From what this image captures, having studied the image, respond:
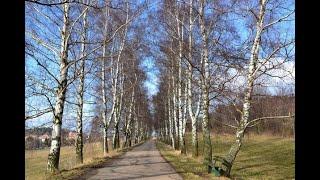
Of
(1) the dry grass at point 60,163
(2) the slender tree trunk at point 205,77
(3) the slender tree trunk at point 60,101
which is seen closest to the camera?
(3) the slender tree trunk at point 60,101

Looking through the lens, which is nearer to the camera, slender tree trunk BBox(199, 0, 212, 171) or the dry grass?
the dry grass

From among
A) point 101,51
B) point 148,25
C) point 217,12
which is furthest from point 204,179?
point 101,51

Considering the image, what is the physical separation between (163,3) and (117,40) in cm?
1256

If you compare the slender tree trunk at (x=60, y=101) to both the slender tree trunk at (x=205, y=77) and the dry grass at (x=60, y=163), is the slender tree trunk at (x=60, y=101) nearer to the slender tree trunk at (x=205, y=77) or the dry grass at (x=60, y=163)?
the dry grass at (x=60, y=163)

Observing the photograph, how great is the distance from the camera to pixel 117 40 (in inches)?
1313

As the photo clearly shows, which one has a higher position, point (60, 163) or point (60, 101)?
point (60, 101)

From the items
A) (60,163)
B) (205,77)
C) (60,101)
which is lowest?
(60,163)

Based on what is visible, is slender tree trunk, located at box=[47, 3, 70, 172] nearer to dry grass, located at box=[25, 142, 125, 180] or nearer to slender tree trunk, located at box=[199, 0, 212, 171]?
dry grass, located at box=[25, 142, 125, 180]

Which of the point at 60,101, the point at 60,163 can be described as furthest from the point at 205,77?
the point at 60,163

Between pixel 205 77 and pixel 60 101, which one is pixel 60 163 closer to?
pixel 60 101

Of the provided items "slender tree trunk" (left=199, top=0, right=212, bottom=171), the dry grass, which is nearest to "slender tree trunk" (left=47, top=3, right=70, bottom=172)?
the dry grass

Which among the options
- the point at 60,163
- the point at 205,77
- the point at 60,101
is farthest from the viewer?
the point at 60,163

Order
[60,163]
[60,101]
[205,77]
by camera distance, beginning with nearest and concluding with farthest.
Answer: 1. [60,101]
2. [205,77]
3. [60,163]

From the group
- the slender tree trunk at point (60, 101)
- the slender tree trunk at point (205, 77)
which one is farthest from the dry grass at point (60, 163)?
the slender tree trunk at point (205, 77)
